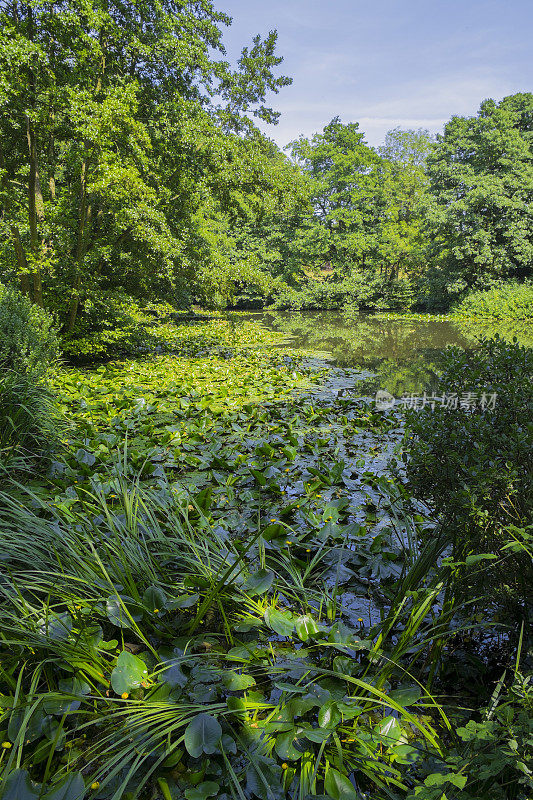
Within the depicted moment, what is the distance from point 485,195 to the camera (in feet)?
62.1

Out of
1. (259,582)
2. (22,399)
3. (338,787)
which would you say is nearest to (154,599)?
(259,582)

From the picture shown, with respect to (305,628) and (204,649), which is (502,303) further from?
(204,649)

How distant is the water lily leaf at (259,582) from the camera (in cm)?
175

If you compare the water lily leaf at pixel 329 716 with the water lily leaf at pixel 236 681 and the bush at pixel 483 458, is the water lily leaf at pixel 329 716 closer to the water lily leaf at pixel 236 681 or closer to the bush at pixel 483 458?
the water lily leaf at pixel 236 681

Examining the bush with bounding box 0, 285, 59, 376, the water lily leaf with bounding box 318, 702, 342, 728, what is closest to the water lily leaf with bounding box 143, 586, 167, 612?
the water lily leaf with bounding box 318, 702, 342, 728

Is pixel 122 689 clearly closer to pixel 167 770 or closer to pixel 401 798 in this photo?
pixel 167 770

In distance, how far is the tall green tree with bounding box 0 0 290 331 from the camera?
20.1 feet

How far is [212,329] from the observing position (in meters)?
14.2

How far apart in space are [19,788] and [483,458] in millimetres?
1835

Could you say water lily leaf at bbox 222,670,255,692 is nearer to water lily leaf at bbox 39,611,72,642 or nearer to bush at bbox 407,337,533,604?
water lily leaf at bbox 39,611,72,642

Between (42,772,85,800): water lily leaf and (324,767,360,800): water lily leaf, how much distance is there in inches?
26.0

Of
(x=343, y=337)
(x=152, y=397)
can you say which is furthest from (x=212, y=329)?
(x=152, y=397)

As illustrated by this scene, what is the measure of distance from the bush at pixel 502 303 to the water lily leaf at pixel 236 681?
2109cm

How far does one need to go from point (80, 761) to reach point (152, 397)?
4.60 m
